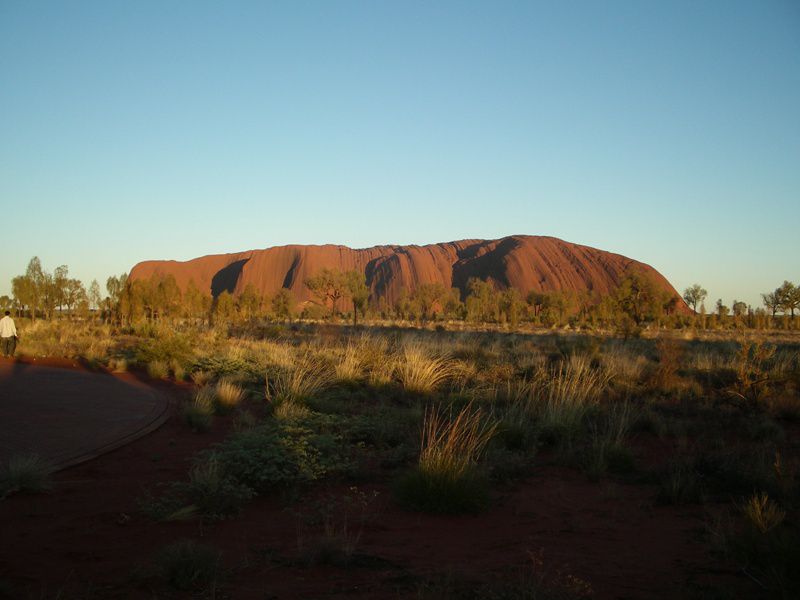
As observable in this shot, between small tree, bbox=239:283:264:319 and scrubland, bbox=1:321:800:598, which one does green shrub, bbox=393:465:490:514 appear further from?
small tree, bbox=239:283:264:319

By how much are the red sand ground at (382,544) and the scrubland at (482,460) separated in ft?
0.28

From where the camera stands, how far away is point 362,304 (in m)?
65.4

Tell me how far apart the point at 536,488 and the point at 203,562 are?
150 inches

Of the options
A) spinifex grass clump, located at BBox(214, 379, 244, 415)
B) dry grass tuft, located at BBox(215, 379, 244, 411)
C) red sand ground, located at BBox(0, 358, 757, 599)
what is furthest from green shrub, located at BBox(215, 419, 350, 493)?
dry grass tuft, located at BBox(215, 379, 244, 411)

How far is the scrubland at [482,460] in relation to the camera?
4082 mm

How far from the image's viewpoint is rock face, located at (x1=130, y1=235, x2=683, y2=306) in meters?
129

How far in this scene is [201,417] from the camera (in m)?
9.87

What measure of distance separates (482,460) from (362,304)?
58.4 metres

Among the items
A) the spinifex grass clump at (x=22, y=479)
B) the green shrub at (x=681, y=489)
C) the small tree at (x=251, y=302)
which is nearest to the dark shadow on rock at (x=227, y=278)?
the small tree at (x=251, y=302)

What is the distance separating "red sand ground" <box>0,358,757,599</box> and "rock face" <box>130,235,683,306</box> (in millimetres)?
113257

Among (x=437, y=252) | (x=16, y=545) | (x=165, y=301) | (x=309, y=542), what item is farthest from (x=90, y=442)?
(x=437, y=252)

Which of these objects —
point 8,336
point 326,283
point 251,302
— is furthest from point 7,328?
point 251,302

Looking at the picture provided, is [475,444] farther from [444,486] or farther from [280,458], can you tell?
[280,458]

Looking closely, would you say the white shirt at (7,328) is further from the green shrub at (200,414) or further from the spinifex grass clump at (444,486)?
the spinifex grass clump at (444,486)
